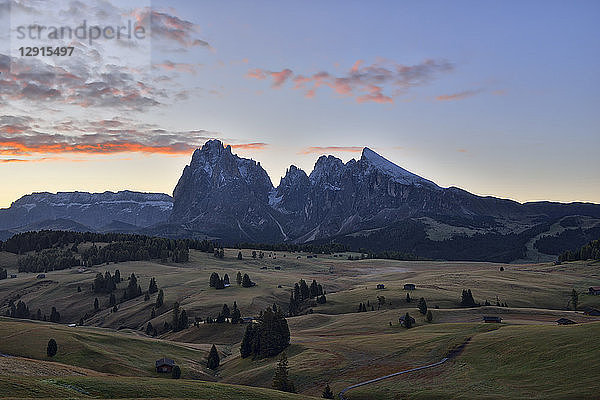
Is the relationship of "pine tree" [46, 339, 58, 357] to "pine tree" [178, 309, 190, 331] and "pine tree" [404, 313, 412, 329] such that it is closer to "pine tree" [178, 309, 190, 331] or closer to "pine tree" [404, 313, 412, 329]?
"pine tree" [178, 309, 190, 331]

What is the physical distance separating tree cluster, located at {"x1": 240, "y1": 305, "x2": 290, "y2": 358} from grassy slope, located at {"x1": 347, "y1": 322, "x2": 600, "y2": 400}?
39.6m

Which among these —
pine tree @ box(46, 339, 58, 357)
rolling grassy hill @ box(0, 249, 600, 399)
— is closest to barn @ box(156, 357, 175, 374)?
rolling grassy hill @ box(0, 249, 600, 399)

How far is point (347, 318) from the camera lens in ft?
522

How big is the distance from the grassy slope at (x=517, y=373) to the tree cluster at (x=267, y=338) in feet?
130

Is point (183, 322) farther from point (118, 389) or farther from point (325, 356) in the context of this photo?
point (118, 389)

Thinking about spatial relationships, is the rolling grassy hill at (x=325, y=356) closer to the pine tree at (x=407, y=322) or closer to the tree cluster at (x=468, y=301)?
the pine tree at (x=407, y=322)

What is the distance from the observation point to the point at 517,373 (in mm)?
75500

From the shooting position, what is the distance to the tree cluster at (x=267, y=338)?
116750 mm

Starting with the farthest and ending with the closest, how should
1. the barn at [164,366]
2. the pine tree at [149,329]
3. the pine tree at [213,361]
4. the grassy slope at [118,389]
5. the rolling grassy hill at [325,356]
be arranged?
the pine tree at [149,329]
the pine tree at [213,361]
the barn at [164,366]
the rolling grassy hill at [325,356]
the grassy slope at [118,389]

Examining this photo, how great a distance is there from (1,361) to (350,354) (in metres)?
63.2

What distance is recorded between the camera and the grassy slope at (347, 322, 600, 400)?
219 ft

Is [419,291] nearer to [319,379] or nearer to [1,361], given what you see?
[319,379]

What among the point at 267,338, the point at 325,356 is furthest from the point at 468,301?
the point at 325,356

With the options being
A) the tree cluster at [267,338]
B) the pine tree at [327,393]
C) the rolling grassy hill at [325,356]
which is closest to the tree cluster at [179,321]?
the rolling grassy hill at [325,356]
